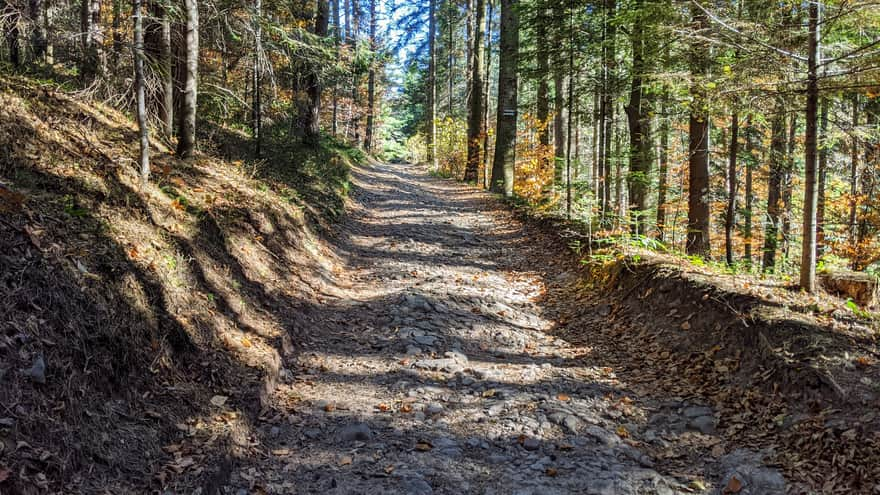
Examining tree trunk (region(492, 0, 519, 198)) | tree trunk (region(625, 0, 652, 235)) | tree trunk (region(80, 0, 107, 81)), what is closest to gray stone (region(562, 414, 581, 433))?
tree trunk (region(625, 0, 652, 235))

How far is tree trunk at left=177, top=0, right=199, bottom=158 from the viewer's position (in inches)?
337

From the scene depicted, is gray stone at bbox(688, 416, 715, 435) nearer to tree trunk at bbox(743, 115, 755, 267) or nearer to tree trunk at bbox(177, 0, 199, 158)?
tree trunk at bbox(743, 115, 755, 267)

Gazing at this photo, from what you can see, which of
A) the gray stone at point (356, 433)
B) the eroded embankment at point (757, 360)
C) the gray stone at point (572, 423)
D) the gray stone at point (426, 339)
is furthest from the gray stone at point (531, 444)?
the gray stone at point (426, 339)

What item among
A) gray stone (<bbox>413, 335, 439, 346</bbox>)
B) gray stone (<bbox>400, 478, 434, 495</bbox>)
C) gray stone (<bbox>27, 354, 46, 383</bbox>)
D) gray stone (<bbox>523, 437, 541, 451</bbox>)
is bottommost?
gray stone (<bbox>400, 478, 434, 495</bbox>)

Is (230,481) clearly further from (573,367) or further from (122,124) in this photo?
(122,124)

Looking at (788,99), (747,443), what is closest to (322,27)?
(788,99)

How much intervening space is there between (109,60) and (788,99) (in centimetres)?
1014

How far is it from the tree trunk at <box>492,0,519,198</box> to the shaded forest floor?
1009cm

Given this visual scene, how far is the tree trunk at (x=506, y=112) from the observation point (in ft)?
55.3

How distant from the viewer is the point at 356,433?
4340mm

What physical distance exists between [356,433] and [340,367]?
137cm

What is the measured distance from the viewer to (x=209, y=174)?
8.84 meters

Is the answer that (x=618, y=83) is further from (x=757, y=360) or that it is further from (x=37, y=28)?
Result: (x=37, y=28)

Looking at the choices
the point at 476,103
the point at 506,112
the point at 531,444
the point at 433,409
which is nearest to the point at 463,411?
the point at 433,409
